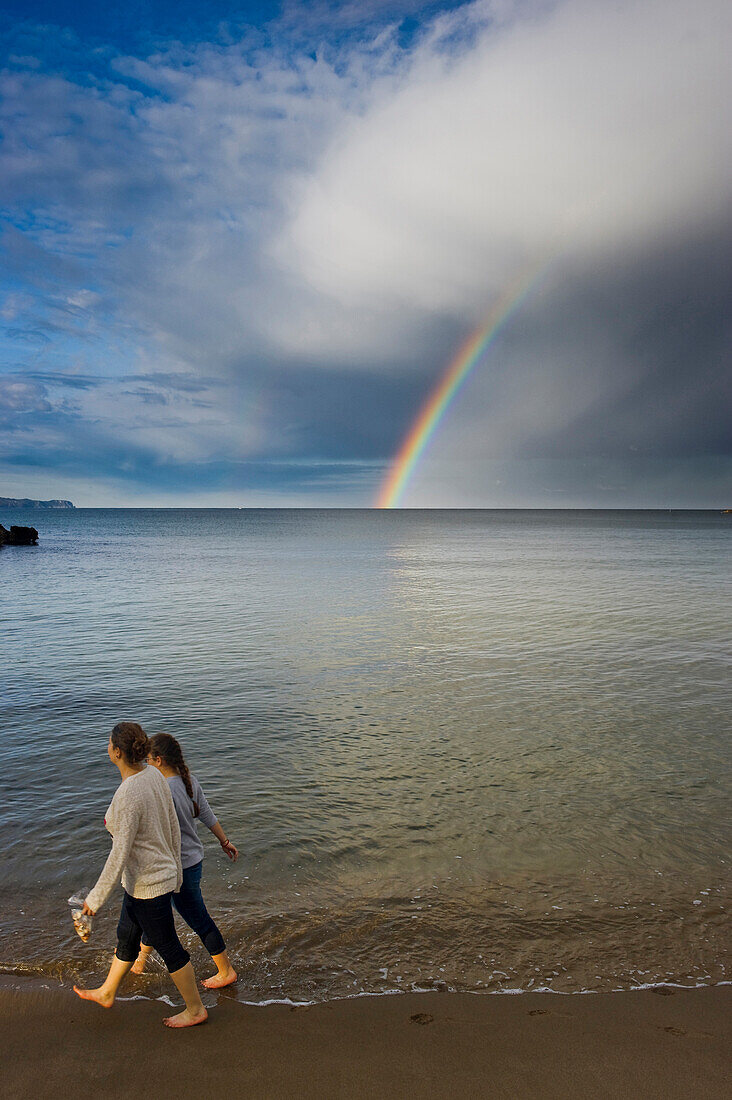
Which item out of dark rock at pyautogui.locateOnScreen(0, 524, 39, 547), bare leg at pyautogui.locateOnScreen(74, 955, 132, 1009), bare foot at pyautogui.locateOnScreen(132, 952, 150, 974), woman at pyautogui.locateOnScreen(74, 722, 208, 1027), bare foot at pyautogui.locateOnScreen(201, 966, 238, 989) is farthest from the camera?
dark rock at pyautogui.locateOnScreen(0, 524, 39, 547)

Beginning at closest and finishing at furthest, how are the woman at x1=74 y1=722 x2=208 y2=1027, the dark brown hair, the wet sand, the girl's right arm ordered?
1. the wet sand
2. the girl's right arm
3. the woman at x1=74 y1=722 x2=208 y2=1027
4. the dark brown hair

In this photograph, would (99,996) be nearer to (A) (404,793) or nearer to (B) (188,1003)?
(B) (188,1003)

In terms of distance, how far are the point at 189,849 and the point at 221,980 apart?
1.20 metres

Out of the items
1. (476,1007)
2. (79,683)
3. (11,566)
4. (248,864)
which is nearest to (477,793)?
(248,864)

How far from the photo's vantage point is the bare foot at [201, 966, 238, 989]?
566 centimetres

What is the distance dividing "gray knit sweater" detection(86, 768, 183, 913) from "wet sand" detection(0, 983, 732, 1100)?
44.3 inches

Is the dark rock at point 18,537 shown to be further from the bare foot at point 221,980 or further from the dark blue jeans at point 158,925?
the dark blue jeans at point 158,925

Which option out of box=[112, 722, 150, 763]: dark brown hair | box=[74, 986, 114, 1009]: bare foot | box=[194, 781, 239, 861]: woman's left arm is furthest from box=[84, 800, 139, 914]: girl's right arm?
box=[74, 986, 114, 1009]: bare foot

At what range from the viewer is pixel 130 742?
498 cm

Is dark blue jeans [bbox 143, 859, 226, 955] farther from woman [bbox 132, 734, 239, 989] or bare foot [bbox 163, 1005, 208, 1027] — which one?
bare foot [bbox 163, 1005, 208, 1027]

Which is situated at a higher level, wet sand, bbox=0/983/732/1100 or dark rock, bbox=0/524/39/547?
dark rock, bbox=0/524/39/547

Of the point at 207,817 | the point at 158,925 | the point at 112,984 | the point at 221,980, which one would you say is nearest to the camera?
the point at 158,925

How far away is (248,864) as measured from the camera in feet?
25.8

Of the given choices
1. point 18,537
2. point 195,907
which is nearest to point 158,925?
point 195,907
